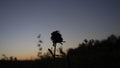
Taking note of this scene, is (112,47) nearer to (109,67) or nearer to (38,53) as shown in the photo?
(38,53)

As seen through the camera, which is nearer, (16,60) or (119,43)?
(16,60)

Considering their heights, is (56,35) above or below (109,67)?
above

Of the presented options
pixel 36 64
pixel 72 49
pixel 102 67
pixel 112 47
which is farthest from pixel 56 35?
pixel 72 49

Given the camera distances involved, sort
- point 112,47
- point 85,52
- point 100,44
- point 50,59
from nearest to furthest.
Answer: point 50,59
point 85,52
point 112,47
point 100,44

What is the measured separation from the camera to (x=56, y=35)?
10281 mm

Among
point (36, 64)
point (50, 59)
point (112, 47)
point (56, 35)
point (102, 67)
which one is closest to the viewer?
point (56, 35)

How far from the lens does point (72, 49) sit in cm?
3500

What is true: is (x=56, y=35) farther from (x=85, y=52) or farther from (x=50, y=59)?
(x=85, y=52)

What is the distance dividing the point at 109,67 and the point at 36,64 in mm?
8218

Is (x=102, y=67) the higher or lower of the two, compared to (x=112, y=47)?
lower

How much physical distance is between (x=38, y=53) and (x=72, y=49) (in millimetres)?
11859

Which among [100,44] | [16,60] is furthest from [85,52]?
[16,60]

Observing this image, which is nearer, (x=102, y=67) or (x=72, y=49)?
(x=102, y=67)

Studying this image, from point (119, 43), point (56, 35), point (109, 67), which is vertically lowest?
point (109, 67)
